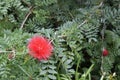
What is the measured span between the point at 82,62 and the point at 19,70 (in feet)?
2.45

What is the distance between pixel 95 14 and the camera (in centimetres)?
196

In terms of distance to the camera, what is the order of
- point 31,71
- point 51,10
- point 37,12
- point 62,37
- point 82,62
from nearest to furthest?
point 31,71 < point 62,37 < point 37,12 < point 51,10 < point 82,62

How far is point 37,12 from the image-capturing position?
1.90m

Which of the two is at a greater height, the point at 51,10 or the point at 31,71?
the point at 51,10

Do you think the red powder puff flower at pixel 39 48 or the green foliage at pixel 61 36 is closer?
the red powder puff flower at pixel 39 48

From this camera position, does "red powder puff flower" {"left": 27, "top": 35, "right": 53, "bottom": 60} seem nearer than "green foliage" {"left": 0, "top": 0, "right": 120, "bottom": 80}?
Yes

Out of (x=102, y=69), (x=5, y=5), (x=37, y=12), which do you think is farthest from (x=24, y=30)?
(x=102, y=69)

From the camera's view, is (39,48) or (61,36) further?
(61,36)

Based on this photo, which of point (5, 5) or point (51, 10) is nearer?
point (5, 5)

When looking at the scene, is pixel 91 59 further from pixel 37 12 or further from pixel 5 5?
pixel 5 5

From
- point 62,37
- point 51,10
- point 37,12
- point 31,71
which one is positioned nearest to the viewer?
point 31,71

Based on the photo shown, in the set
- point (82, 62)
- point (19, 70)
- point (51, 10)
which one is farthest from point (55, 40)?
point (82, 62)

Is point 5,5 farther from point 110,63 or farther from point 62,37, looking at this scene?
point 110,63

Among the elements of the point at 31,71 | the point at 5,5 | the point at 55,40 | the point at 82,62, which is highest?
the point at 5,5
